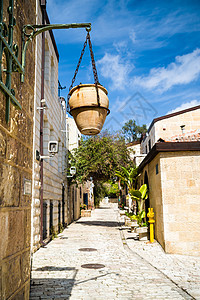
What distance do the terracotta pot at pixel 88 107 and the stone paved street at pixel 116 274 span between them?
8.91 ft

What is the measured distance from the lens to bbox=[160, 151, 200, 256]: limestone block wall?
25.9 ft

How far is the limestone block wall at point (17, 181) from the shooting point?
2.46 meters

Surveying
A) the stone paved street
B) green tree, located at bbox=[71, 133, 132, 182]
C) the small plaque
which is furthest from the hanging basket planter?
green tree, located at bbox=[71, 133, 132, 182]

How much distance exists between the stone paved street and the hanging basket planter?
2.72m

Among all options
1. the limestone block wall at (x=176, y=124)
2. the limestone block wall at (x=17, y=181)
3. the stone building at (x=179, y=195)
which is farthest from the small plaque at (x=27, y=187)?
the limestone block wall at (x=176, y=124)

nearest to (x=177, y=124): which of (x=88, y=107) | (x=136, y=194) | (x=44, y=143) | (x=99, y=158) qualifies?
A: (x=99, y=158)

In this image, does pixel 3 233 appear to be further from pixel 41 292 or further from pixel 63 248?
pixel 63 248

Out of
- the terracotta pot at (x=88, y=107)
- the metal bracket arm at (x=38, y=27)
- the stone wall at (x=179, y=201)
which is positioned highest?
the metal bracket arm at (x=38, y=27)

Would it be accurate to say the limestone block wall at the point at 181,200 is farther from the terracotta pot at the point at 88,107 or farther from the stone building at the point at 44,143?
the terracotta pot at the point at 88,107

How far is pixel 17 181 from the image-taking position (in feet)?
9.47

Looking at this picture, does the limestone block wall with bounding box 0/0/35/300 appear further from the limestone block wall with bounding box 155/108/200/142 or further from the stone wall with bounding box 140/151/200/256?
the limestone block wall with bounding box 155/108/200/142

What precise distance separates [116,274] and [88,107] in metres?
3.80

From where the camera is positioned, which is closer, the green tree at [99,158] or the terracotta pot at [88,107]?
the terracotta pot at [88,107]

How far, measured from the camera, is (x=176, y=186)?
8258 mm
